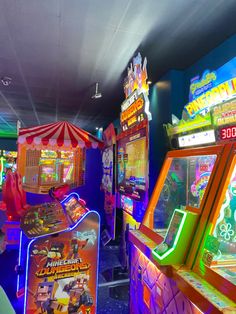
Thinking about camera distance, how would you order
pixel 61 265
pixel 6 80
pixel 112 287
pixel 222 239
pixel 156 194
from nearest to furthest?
pixel 222 239 < pixel 156 194 < pixel 61 265 < pixel 112 287 < pixel 6 80

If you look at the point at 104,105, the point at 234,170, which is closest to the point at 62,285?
the point at 234,170

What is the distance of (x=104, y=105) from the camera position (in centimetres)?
567

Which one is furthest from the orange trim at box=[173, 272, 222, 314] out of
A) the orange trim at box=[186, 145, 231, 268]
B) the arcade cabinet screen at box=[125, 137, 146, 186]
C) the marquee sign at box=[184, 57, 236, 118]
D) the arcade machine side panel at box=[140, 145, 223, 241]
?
the arcade cabinet screen at box=[125, 137, 146, 186]

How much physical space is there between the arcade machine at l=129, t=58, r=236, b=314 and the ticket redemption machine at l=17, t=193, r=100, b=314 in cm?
45

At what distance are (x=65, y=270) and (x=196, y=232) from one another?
4.22 feet

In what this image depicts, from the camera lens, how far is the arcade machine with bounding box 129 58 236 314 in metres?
1.07

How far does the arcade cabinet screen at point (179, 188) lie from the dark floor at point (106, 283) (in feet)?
3.83

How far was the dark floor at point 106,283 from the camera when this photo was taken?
255 cm

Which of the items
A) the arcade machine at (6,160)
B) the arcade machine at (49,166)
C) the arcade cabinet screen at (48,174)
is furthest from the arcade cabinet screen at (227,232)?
the arcade machine at (6,160)

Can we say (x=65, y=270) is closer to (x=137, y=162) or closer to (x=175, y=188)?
(x=175, y=188)

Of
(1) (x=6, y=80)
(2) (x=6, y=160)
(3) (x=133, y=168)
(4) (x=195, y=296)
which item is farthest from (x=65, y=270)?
(2) (x=6, y=160)

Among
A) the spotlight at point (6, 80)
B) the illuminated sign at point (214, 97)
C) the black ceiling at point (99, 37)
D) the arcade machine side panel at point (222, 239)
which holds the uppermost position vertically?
the spotlight at point (6, 80)

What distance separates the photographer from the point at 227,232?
4.15 ft

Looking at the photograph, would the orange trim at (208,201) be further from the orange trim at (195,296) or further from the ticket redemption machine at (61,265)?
the ticket redemption machine at (61,265)
